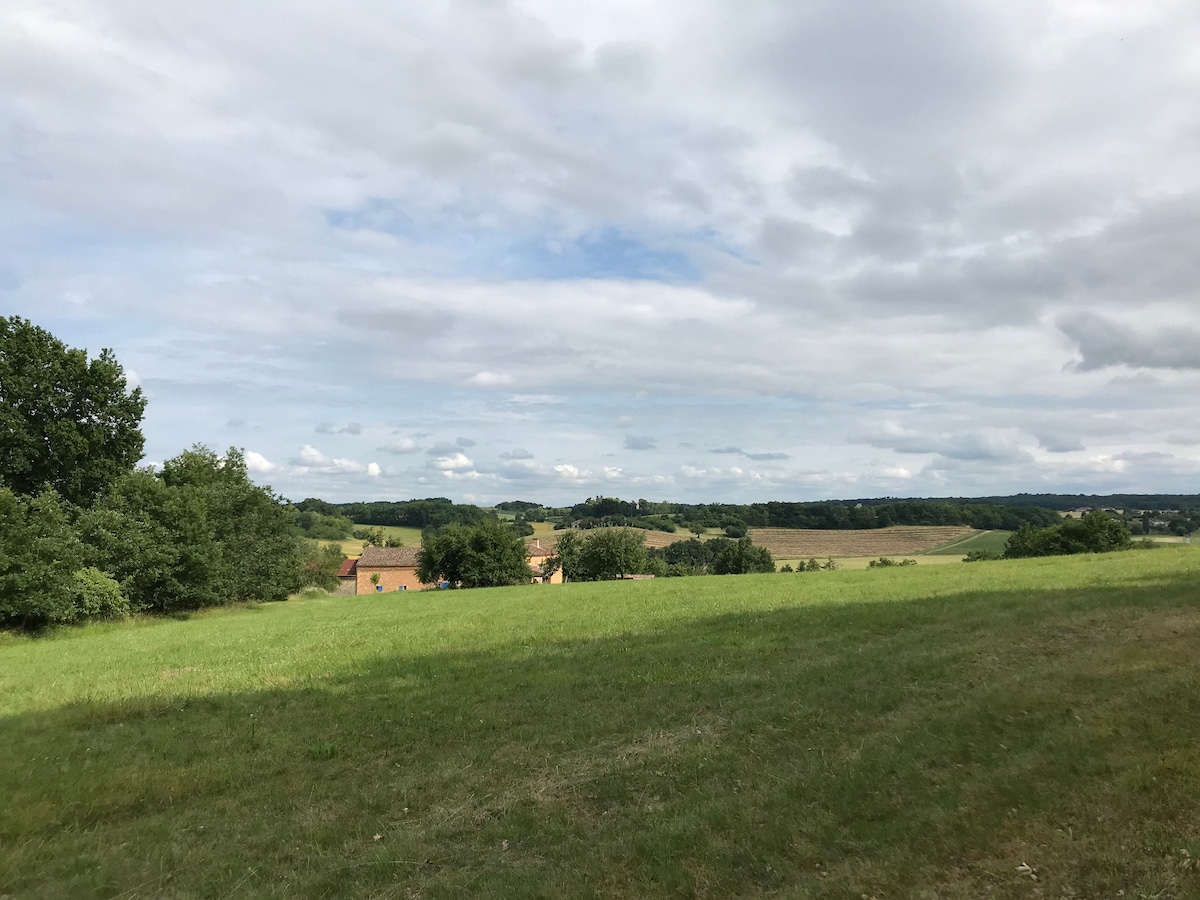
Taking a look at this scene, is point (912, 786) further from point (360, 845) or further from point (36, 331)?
point (36, 331)

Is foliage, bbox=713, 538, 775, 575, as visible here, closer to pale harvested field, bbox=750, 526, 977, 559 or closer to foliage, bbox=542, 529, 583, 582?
pale harvested field, bbox=750, 526, 977, 559

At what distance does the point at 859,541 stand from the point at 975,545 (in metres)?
15.6

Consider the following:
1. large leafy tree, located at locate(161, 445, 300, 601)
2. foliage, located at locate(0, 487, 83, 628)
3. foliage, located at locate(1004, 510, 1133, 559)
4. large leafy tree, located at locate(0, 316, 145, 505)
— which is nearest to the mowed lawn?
foliage, located at locate(0, 487, 83, 628)

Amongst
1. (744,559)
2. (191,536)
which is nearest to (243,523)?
(191,536)

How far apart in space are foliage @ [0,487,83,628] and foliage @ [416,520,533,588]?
4306 centimetres

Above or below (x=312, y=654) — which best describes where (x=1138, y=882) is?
above

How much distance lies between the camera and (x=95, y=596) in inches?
1353

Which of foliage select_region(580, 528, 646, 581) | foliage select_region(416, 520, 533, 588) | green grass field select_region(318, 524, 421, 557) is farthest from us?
green grass field select_region(318, 524, 421, 557)

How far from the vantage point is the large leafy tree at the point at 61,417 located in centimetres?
3691

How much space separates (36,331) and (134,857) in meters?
42.0

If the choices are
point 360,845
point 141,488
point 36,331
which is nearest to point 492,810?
point 360,845

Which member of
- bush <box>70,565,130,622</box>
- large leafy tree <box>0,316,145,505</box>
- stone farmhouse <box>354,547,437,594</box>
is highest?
large leafy tree <box>0,316,145,505</box>

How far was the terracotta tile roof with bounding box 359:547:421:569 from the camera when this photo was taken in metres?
101

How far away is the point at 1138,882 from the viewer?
14.2 ft
